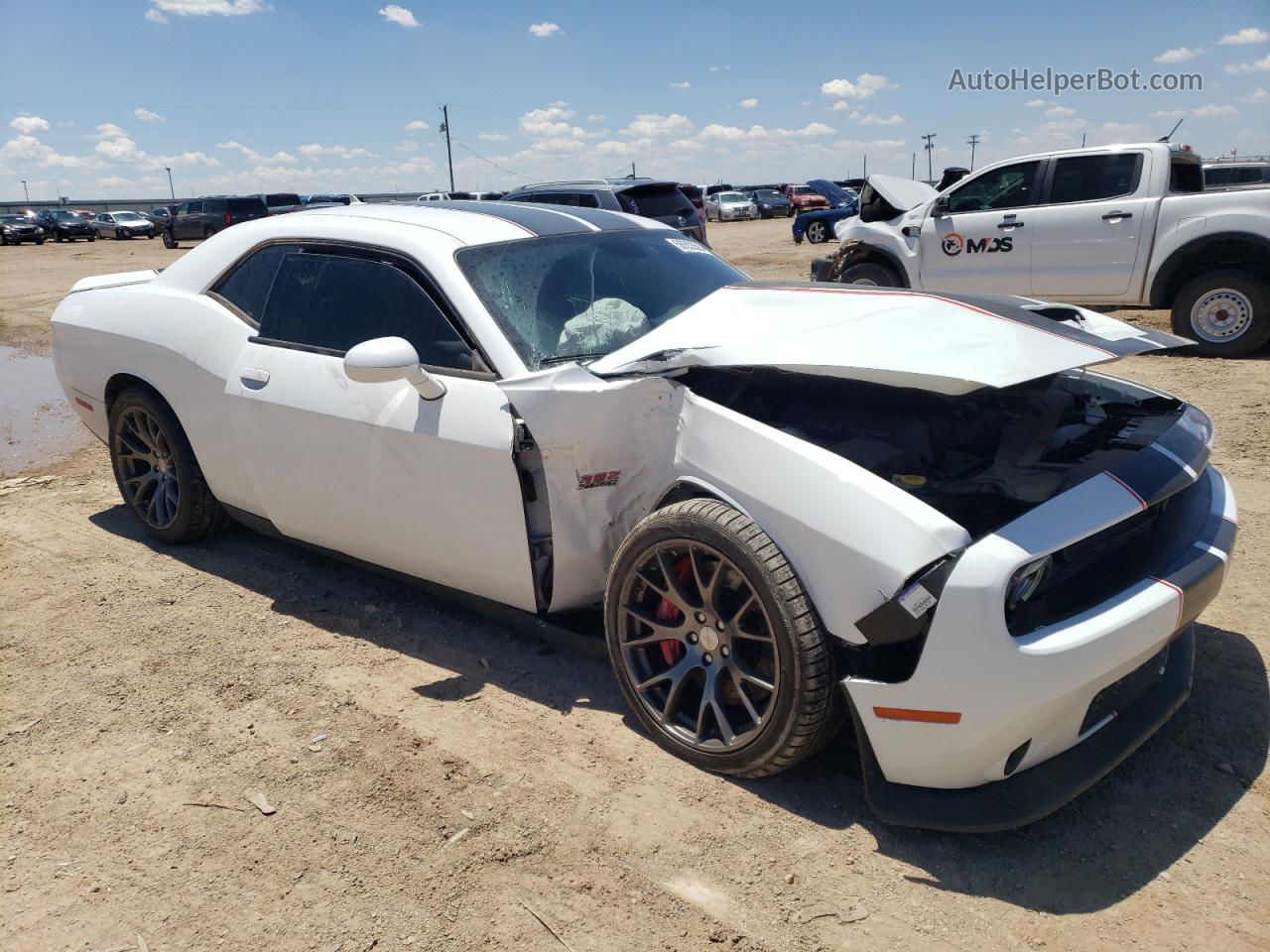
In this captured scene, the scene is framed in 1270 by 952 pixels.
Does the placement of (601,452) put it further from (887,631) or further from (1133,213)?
(1133,213)

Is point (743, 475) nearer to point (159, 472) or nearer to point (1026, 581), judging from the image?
point (1026, 581)

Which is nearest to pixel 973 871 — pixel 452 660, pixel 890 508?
pixel 890 508

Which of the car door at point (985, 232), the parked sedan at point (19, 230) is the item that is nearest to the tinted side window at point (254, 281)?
the car door at point (985, 232)

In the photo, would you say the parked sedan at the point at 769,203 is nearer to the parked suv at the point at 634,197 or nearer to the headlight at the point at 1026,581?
the parked suv at the point at 634,197

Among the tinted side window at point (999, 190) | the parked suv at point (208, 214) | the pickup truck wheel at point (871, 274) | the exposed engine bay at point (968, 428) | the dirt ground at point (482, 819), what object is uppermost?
the parked suv at point (208, 214)

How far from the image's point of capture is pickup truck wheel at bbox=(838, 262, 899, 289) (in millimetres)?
10500

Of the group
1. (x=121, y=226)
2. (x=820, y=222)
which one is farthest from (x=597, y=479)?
(x=121, y=226)

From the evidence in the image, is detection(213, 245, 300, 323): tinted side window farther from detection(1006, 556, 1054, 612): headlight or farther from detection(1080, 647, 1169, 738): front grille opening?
detection(1080, 647, 1169, 738): front grille opening

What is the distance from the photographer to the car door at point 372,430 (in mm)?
3270

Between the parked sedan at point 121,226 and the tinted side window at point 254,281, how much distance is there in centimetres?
4708

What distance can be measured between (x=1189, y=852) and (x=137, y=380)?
15.3ft

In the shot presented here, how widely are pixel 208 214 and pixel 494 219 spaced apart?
32645mm

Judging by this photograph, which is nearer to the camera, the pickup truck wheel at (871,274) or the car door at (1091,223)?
the car door at (1091,223)

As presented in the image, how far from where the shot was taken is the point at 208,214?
3250 centimetres
